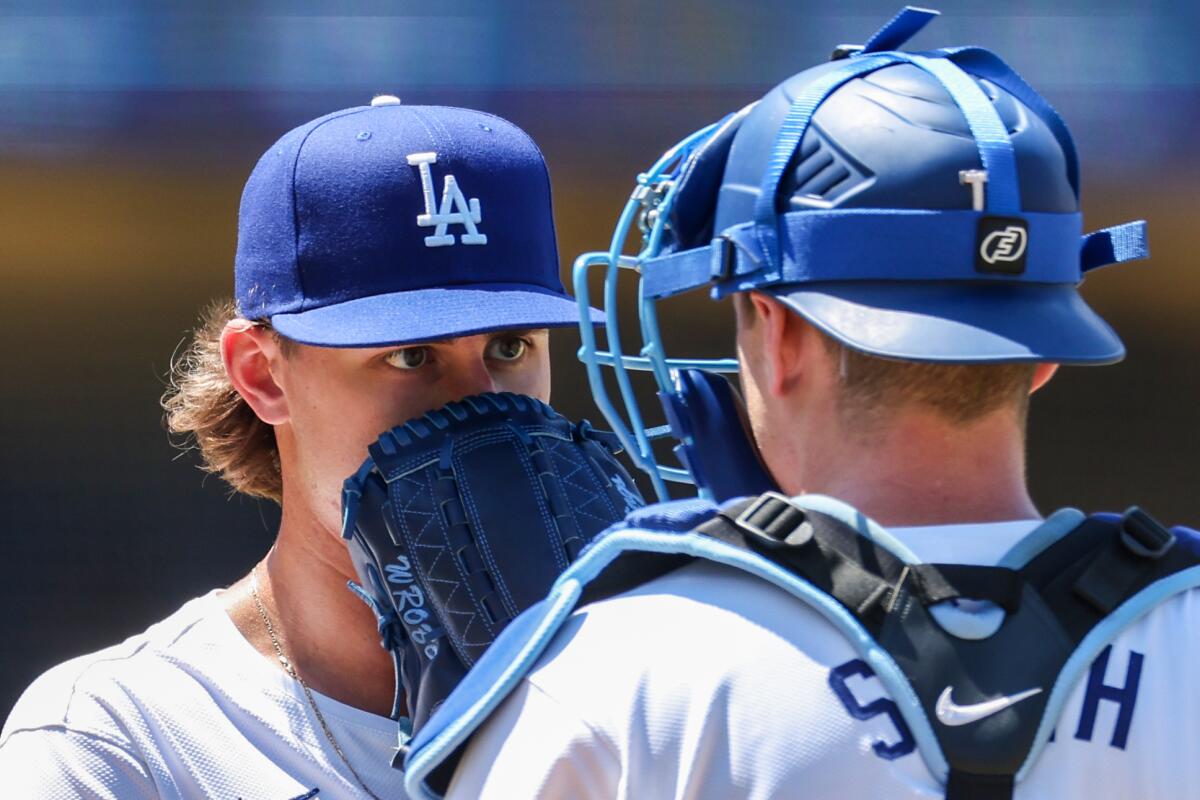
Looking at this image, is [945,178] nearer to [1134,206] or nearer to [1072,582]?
[1072,582]

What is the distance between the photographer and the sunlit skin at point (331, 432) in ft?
4.76

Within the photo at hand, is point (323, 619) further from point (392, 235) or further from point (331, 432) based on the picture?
point (392, 235)

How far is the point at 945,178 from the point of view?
3.05 ft

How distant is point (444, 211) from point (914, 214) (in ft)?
2.09

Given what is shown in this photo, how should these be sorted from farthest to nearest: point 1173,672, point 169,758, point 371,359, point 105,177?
1. point 105,177
2. point 371,359
3. point 169,758
4. point 1173,672

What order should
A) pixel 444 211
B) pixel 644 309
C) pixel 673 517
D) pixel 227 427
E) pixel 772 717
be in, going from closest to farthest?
pixel 772 717
pixel 673 517
pixel 644 309
pixel 444 211
pixel 227 427

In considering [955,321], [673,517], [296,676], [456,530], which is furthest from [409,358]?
[955,321]

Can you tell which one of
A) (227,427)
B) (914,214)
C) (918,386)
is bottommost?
(227,427)

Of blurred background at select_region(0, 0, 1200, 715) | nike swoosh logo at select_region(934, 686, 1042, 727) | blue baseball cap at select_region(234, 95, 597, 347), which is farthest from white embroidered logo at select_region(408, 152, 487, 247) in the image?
blurred background at select_region(0, 0, 1200, 715)

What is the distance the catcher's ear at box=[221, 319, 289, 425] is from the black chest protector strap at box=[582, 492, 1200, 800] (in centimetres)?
71

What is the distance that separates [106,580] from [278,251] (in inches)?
69.1

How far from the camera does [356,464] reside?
1.45m

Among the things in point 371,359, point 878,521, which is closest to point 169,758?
point 371,359

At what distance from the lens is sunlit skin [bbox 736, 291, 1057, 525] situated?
0.93 metres
